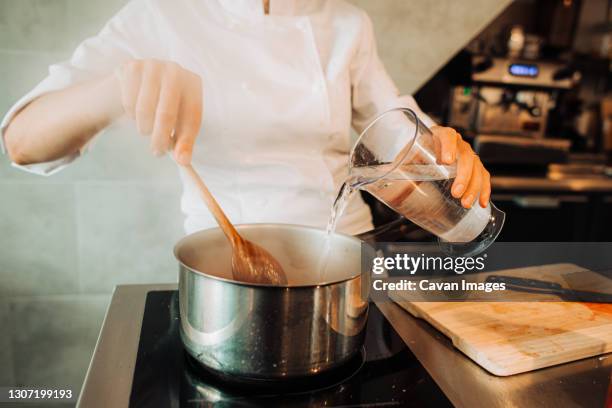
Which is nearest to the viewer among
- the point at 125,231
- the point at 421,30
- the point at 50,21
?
the point at 50,21

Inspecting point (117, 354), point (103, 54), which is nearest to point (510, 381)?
point (117, 354)

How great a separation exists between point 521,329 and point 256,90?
0.61m

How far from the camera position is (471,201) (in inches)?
24.7

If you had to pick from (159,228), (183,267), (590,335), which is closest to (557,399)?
(590,335)

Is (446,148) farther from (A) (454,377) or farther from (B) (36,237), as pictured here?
(B) (36,237)

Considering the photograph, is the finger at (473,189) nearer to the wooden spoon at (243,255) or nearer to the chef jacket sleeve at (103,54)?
the wooden spoon at (243,255)

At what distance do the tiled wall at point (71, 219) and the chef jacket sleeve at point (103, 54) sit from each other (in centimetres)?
32

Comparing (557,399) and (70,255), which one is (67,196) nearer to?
(70,255)

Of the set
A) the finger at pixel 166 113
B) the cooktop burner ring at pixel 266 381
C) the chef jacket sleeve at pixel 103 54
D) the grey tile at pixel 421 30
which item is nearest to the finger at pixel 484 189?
the cooktop burner ring at pixel 266 381

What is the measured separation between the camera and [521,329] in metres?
0.67

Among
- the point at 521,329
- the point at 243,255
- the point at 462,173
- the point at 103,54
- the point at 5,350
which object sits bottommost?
the point at 5,350

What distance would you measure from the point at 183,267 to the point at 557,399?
0.41 m

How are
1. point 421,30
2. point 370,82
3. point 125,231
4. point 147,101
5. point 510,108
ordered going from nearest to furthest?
point 147,101 → point 370,82 → point 125,231 → point 421,30 → point 510,108

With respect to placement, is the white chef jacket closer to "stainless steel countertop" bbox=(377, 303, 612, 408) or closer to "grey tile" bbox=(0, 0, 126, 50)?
"grey tile" bbox=(0, 0, 126, 50)
